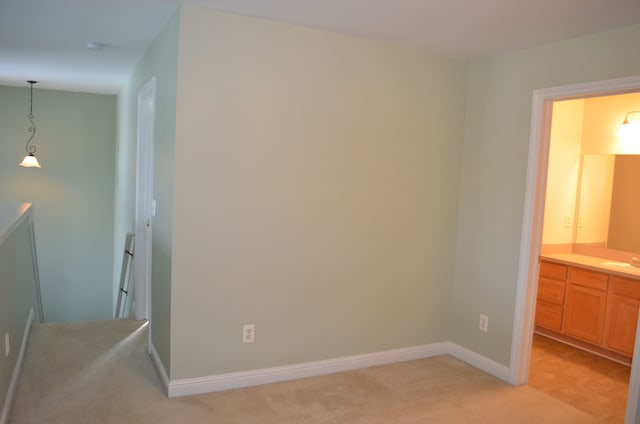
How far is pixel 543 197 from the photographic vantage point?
3.41m

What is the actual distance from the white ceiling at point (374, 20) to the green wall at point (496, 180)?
0.18 meters

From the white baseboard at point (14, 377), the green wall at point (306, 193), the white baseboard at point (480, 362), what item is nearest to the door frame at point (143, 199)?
the white baseboard at point (14, 377)

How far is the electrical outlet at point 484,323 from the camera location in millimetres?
3725

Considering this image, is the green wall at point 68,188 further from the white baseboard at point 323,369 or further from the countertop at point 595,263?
the countertop at point 595,263

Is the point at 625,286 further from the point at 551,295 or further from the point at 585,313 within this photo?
the point at 551,295

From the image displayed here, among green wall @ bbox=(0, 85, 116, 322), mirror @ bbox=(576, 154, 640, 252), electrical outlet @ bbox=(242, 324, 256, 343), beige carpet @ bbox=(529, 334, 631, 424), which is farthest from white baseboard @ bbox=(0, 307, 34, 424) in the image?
mirror @ bbox=(576, 154, 640, 252)

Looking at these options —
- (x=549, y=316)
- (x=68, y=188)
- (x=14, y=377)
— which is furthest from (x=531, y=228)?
(x=68, y=188)

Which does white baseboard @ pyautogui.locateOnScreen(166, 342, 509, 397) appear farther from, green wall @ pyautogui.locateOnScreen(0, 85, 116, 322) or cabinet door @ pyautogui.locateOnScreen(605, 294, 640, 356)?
green wall @ pyautogui.locateOnScreen(0, 85, 116, 322)

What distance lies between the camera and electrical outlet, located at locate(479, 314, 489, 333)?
3.72 metres

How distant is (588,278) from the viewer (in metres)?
4.25

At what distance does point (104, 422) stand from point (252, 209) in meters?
1.47

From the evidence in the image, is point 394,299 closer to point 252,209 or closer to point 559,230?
point 252,209

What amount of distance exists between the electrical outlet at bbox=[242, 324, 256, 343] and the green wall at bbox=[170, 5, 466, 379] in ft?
0.11

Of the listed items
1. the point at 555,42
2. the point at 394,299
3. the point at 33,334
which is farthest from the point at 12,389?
the point at 555,42
